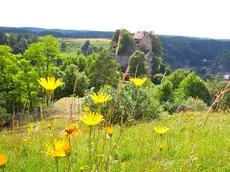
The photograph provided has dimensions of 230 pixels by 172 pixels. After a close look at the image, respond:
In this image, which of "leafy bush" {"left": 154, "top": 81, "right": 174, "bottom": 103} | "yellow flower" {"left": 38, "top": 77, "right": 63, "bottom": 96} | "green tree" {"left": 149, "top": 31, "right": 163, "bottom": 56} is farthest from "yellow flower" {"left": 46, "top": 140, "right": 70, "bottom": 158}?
"green tree" {"left": 149, "top": 31, "right": 163, "bottom": 56}

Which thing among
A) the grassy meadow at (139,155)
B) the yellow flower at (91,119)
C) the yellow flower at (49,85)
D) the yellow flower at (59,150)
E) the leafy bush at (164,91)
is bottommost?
the leafy bush at (164,91)

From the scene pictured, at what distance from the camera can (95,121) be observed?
216 centimetres

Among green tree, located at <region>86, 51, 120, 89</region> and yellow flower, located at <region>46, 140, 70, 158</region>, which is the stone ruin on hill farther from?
yellow flower, located at <region>46, 140, 70, 158</region>

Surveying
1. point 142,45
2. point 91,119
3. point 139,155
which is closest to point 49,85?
point 91,119

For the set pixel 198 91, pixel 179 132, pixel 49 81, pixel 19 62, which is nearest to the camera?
pixel 49 81

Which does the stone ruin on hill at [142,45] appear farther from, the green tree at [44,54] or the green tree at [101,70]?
the green tree at [44,54]

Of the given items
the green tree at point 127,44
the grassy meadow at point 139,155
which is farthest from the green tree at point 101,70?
the grassy meadow at point 139,155

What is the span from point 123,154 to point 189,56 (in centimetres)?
19544

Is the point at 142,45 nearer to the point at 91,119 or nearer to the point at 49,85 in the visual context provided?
the point at 49,85

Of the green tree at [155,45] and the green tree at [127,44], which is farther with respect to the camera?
the green tree at [155,45]

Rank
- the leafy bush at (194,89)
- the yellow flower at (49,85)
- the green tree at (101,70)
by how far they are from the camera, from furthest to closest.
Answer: the green tree at (101,70) < the leafy bush at (194,89) < the yellow flower at (49,85)

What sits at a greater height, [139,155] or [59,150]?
[59,150]

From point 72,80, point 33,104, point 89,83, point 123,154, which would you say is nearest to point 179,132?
point 123,154

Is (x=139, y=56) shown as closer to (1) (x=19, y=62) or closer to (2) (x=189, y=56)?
(1) (x=19, y=62)
